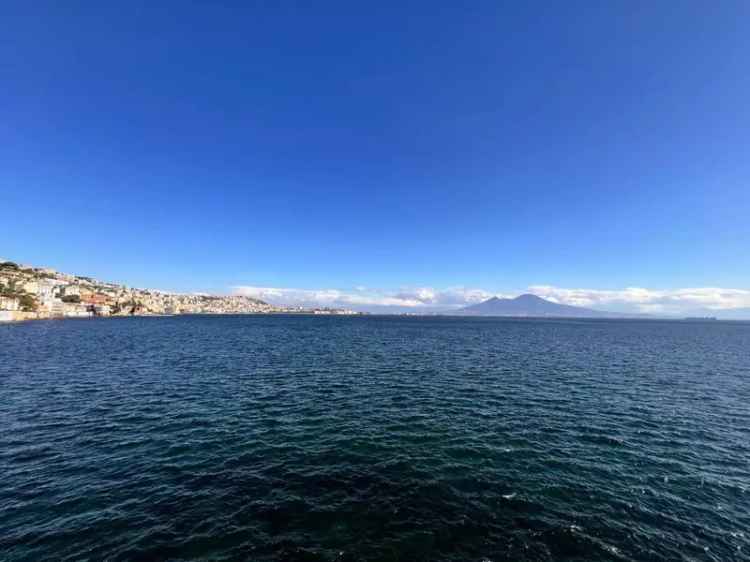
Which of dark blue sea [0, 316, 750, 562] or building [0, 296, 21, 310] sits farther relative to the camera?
building [0, 296, 21, 310]

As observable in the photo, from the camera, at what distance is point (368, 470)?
21.3 meters

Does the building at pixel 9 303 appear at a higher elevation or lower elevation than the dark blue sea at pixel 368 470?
higher

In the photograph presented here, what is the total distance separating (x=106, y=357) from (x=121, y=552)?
61.3 meters

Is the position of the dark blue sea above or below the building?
below

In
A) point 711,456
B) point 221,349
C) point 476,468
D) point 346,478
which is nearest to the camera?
point 346,478

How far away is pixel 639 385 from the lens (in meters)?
45.3

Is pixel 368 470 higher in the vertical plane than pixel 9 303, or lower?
lower

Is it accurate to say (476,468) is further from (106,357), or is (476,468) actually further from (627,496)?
(106,357)

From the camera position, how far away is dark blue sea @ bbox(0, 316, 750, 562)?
14.9 metres

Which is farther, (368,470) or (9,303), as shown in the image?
(9,303)

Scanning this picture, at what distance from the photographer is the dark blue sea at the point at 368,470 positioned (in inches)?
587

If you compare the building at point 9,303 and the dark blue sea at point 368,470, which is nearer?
the dark blue sea at point 368,470

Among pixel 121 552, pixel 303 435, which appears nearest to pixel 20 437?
pixel 121 552

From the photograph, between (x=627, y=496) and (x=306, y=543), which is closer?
(x=306, y=543)
